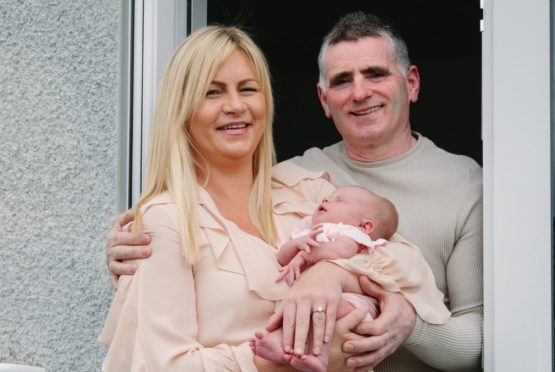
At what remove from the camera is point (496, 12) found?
2.00m

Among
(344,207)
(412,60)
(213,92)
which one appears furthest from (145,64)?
(412,60)

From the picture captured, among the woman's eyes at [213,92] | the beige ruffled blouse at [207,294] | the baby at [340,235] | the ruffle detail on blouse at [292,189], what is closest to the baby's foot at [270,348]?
the baby at [340,235]

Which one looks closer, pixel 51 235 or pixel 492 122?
pixel 492 122

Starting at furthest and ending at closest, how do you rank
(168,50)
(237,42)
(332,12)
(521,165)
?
(332,12) < (168,50) < (237,42) < (521,165)

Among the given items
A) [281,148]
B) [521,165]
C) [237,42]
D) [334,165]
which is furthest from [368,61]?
[281,148]

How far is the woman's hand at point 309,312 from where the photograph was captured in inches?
69.4

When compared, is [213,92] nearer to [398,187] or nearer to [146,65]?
[146,65]

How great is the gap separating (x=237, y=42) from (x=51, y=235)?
93 centimetres

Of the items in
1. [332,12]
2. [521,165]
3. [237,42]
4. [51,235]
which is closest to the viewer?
[521,165]

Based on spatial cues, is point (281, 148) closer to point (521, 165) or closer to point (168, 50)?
point (168, 50)

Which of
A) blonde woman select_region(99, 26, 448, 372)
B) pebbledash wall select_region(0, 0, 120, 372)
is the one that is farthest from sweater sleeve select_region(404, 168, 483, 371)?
pebbledash wall select_region(0, 0, 120, 372)

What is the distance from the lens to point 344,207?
6.79 feet

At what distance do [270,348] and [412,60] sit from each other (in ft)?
14.5

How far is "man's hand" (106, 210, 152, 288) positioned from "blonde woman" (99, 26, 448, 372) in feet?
0.07
